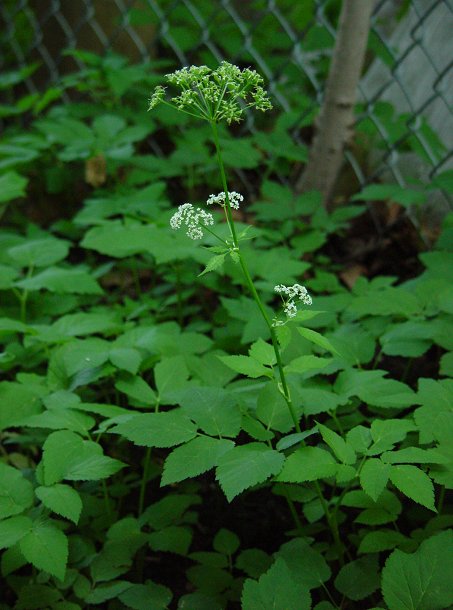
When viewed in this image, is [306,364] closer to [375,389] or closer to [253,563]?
[375,389]

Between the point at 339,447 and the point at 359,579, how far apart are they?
0.73ft

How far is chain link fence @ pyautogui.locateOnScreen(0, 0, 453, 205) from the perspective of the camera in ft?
6.89

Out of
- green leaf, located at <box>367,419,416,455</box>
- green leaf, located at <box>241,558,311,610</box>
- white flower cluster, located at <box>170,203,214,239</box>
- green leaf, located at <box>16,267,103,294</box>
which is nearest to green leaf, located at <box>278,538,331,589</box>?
green leaf, located at <box>241,558,311,610</box>

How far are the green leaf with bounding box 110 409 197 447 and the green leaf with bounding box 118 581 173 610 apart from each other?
0.26 meters

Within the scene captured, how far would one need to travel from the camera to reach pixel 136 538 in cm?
120

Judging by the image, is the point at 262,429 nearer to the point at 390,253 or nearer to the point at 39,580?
the point at 39,580

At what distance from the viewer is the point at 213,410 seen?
1088 millimetres

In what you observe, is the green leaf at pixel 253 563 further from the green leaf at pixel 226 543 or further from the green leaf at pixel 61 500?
the green leaf at pixel 61 500

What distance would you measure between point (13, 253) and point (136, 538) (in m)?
0.90

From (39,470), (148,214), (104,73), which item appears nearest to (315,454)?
(39,470)

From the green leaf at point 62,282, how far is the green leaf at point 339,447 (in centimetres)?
83

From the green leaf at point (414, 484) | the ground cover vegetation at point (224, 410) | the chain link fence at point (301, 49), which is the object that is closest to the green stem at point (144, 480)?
the ground cover vegetation at point (224, 410)

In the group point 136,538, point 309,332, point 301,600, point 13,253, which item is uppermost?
point 309,332

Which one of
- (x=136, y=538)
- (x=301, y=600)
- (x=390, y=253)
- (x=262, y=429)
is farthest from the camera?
(x=390, y=253)
